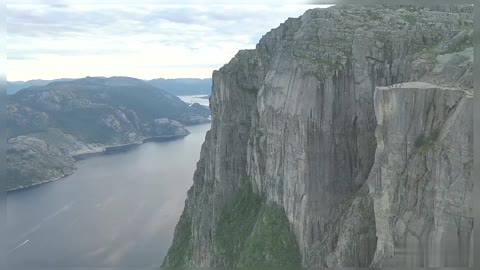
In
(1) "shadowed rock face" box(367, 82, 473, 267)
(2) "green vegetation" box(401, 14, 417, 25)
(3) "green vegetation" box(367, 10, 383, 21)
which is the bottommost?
(1) "shadowed rock face" box(367, 82, 473, 267)

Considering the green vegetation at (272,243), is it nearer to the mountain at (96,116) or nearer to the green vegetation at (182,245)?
the green vegetation at (182,245)

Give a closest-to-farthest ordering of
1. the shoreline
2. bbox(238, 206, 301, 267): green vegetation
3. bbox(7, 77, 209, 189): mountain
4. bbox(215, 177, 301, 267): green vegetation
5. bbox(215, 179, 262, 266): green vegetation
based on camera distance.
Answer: bbox(238, 206, 301, 267): green vegetation < bbox(215, 177, 301, 267): green vegetation < bbox(215, 179, 262, 266): green vegetation < the shoreline < bbox(7, 77, 209, 189): mountain

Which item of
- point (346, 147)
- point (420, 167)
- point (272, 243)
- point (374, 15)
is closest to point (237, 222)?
point (272, 243)

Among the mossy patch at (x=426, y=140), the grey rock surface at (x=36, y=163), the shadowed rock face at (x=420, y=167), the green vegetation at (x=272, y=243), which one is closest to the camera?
the shadowed rock face at (x=420, y=167)

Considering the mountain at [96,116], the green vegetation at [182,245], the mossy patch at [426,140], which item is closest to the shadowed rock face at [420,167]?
the mossy patch at [426,140]

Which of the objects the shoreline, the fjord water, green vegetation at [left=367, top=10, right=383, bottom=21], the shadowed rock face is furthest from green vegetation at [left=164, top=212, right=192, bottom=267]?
the shoreline

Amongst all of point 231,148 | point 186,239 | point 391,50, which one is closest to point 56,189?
point 186,239

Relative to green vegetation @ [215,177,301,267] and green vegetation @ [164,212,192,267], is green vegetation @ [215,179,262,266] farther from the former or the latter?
green vegetation @ [164,212,192,267]
